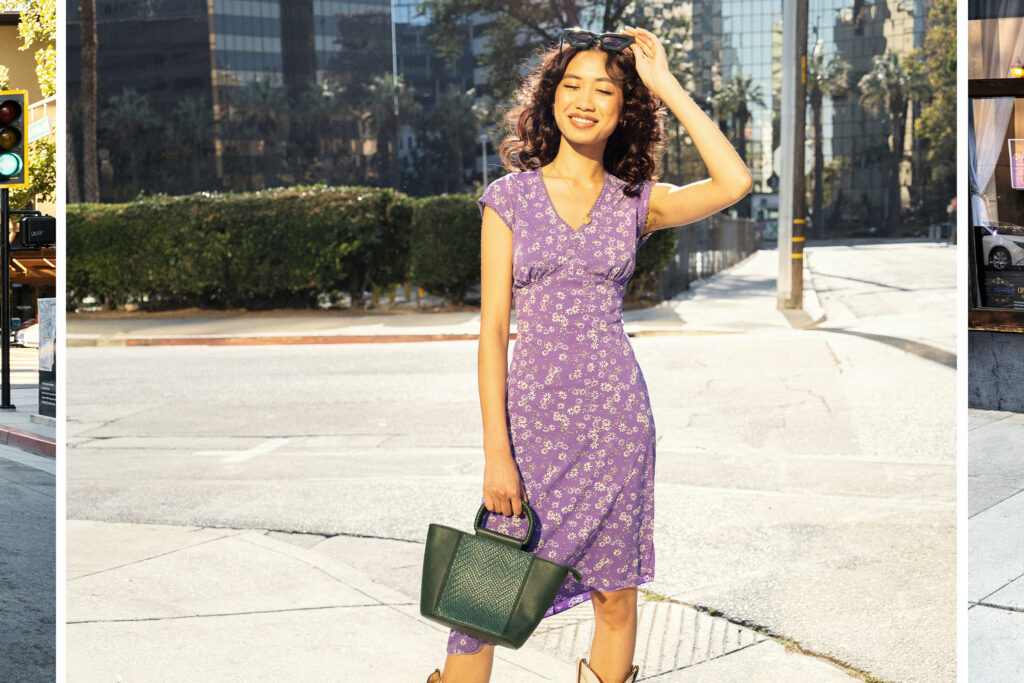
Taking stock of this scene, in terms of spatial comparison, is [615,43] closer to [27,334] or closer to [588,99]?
[588,99]

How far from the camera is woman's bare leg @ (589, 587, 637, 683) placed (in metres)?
2.62

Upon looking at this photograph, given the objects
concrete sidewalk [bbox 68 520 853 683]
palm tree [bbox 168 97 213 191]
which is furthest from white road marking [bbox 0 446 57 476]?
palm tree [bbox 168 97 213 191]

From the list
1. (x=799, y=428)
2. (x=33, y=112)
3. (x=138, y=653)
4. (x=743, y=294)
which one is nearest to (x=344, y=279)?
(x=743, y=294)

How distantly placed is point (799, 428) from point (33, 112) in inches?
248

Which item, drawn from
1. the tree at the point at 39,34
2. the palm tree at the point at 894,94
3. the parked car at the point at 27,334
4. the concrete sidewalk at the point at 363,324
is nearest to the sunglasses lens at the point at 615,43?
the tree at the point at 39,34

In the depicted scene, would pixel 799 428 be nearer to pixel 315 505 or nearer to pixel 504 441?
pixel 315 505

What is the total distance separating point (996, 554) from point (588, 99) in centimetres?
373

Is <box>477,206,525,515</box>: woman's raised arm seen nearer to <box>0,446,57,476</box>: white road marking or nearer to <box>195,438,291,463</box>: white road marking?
<box>195,438,291,463</box>: white road marking

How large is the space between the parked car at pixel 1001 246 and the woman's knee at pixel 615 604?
755 cm

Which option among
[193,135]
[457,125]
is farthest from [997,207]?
[193,135]

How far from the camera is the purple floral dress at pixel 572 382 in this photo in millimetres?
2496

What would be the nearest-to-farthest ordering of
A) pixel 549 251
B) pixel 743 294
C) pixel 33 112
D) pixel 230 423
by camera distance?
pixel 549 251 < pixel 33 112 < pixel 230 423 < pixel 743 294

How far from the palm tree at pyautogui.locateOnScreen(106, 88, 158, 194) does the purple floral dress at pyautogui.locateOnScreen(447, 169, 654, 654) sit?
31.4 m

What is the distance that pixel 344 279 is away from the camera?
62.2ft
